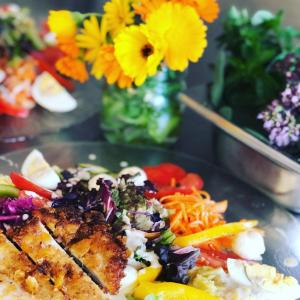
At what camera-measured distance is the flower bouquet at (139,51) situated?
1.81 m

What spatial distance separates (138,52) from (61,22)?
0.97 ft

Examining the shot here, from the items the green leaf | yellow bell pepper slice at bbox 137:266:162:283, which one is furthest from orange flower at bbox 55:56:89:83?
yellow bell pepper slice at bbox 137:266:162:283

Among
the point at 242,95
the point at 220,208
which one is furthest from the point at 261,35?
the point at 220,208

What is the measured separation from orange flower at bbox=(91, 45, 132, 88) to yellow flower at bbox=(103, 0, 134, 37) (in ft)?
0.21

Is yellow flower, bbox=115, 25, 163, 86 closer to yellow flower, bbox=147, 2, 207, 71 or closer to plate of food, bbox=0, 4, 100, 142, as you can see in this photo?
yellow flower, bbox=147, 2, 207, 71

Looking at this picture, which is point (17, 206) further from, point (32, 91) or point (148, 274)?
point (32, 91)

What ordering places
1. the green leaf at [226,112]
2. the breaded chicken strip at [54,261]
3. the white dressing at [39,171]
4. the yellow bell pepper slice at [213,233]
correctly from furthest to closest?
the green leaf at [226,112] < the white dressing at [39,171] < the yellow bell pepper slice at [213,233] < the breaded chicken strip at [54,261]

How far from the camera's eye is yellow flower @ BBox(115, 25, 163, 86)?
1798mm

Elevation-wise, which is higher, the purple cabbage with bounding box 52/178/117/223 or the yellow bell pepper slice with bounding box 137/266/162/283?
the purple cabbage with bounding box 52/178/117/223

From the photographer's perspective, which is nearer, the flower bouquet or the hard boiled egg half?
the flower bouquet

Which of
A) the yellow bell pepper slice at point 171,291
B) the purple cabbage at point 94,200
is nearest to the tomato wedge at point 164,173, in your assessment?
the purple cabbage at point 94,200

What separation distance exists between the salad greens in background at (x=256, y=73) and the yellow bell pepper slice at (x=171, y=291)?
0.63m

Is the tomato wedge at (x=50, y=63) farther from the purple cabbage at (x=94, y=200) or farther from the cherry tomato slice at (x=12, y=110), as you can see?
the purple cabbage at (x=94, y=200)

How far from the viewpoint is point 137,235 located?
5.44 ft
